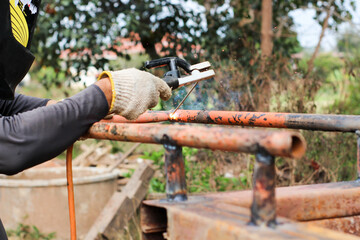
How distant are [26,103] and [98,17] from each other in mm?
2650

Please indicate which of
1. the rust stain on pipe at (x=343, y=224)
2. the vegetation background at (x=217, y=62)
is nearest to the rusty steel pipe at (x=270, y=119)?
the rust stain on pipe at (x=343, y=224)

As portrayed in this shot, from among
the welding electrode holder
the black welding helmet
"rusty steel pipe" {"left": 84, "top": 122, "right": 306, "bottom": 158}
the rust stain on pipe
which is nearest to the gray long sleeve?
"rusty steel pipe" {"left": 84, "top": 122, "right": 306, "bottom": 158}

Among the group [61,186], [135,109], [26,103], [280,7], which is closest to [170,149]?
[135,109]

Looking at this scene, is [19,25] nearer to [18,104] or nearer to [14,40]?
[14,40]

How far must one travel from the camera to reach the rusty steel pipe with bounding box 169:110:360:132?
1.73 m

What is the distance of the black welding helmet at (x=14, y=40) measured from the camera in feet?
4.91

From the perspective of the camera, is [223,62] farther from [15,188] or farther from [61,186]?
[15,188]

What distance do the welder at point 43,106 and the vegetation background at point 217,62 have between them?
2.29 m

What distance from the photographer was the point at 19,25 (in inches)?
62.7

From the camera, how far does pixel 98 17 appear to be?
14.6 feet

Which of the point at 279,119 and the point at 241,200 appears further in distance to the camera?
the point at 279,119

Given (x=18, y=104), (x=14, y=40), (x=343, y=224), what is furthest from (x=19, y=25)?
(x=343, y=224)

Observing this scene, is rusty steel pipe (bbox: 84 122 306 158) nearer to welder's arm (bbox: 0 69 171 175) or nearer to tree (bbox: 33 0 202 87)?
welder's arm (bbox: 0 69 171 175)

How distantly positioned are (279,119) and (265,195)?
95 centimetres
